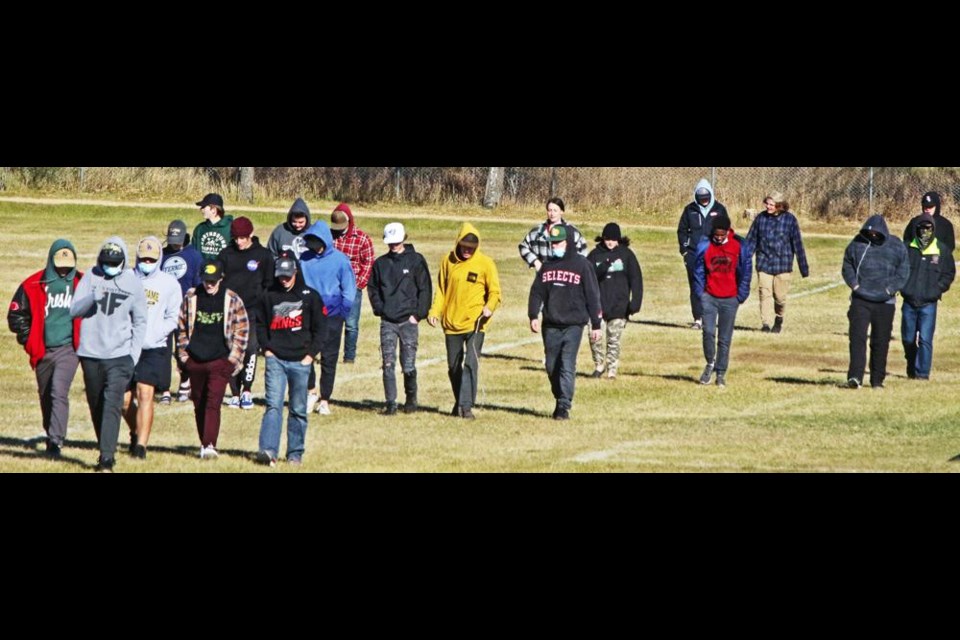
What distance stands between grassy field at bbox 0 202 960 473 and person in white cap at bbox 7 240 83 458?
666 millimetres

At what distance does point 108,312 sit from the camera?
14.4 meters

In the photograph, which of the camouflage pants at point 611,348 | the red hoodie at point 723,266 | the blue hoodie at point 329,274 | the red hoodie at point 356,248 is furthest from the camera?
the camouflage pants at point 611,348

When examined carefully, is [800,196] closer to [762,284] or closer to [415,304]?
[762,284]

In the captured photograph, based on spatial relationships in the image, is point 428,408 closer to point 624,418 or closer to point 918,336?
point 624,418

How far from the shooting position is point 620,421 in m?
18.7

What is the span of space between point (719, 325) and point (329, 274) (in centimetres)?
552

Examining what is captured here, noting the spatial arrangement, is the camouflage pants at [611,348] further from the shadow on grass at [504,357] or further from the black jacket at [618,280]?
the shadow on grass at [504,357]

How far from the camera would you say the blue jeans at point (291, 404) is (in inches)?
591

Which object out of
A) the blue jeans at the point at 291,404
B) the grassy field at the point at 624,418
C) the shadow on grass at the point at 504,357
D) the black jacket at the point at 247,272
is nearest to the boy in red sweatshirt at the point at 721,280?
the grassy field at the point at 624,418

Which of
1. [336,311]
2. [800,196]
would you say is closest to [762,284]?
[336,311]

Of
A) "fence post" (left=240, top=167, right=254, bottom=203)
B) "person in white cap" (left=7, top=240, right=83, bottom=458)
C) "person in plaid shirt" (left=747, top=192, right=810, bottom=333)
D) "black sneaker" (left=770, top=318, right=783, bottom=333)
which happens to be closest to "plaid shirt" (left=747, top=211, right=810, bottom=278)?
"person in plaid shirt" (left=747, top=192, right=810, bottom=333)

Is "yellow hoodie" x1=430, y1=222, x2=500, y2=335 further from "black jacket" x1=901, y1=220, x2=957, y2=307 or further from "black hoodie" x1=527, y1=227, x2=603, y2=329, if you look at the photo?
"black jacket" x1=901, y1=220, x2=957, y2=307

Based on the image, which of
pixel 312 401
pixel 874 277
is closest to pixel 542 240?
pixel 874 277

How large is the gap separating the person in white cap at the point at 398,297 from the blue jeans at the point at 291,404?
3.23 m
